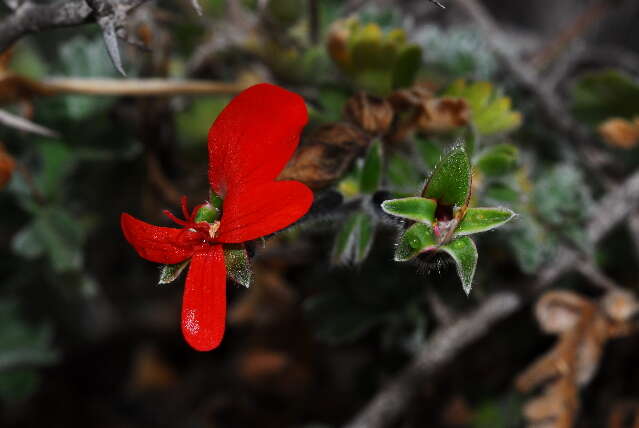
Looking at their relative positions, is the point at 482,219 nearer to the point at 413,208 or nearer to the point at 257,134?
the point at 413,208

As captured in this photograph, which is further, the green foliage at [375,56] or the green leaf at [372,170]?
the green foliage at [375,56]

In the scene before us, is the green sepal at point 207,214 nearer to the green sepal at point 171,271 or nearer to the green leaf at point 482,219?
the green sepal at point 171,271

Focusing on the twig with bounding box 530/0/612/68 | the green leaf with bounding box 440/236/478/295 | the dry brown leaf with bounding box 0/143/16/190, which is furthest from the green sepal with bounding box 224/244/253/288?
the twig with bounding box 530/0/612/68

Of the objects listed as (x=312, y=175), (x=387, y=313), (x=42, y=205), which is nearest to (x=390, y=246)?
(x=387, y=313)

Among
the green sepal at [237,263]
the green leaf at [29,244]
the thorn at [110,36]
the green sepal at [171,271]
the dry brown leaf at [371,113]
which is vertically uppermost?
the thorn at [110,36]

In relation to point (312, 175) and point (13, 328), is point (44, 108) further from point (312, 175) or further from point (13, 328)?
point (312, 175)

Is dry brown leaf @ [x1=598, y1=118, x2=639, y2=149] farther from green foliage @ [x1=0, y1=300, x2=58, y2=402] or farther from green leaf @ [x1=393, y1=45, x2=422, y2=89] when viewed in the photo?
green foliage @ [x1=0, y1=300, x2=58, y2=402]

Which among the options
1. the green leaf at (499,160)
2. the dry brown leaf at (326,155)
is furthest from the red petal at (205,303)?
the green leaf at (499,160)
